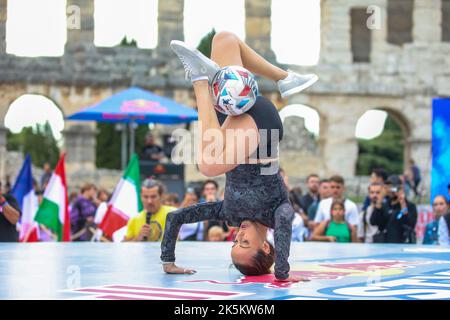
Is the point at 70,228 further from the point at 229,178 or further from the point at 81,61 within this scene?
the point at 81,61

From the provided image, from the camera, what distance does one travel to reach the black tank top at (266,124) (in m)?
5.30

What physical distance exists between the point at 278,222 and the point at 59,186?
643cm

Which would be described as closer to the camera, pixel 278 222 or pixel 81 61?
pixel 278 222

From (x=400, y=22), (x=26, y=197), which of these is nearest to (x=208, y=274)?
(x=26, y=197)

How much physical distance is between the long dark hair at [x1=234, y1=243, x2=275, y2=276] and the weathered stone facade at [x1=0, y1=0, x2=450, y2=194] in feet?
62.9

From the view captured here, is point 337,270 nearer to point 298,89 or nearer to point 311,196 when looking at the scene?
point 298,89

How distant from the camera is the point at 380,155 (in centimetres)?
4125

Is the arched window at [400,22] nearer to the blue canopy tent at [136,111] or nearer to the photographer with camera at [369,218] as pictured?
the blue canopy tent at [136,111]

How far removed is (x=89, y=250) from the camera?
7.56m

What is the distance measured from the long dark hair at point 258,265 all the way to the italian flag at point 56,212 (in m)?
5.93

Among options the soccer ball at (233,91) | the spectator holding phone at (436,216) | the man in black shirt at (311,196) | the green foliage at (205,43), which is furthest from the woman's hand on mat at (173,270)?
the green foliage at (205,43)

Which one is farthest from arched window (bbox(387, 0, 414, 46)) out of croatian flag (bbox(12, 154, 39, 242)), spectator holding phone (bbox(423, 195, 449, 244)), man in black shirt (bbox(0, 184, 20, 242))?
man in black shirt (bbox(0, 184, 20, 242))

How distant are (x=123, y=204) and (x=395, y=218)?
325cm
